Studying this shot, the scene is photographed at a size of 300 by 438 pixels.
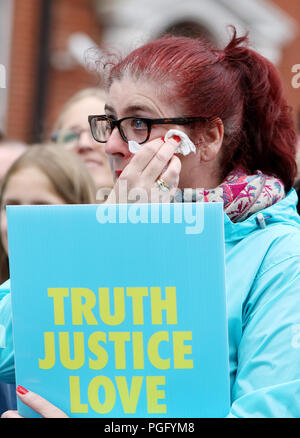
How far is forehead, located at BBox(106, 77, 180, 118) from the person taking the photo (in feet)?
6.37

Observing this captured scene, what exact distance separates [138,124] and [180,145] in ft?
0.42

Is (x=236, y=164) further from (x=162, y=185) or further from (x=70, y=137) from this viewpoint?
(x=70, y=137)

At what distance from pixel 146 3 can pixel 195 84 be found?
7.39 m

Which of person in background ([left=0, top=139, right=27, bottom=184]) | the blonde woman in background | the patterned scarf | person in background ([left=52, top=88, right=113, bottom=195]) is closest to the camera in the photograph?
the patterned scarf

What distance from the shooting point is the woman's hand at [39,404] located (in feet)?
5.31

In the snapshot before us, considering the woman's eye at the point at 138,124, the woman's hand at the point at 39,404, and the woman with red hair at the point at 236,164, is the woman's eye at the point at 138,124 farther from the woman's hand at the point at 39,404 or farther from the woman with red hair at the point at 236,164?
the woman's hand at the point at 39,404

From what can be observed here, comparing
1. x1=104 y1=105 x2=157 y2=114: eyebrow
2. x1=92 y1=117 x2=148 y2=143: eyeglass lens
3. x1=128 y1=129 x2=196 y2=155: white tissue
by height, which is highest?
x1=104 y1=105 x2=157 y2=114: eyebrow

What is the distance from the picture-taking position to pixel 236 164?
2.11 m

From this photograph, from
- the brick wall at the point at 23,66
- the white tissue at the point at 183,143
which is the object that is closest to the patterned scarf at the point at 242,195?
the white tissue at the point at 183,143

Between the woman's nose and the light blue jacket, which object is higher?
the woman's nose

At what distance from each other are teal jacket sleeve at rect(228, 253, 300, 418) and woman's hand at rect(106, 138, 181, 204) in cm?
34

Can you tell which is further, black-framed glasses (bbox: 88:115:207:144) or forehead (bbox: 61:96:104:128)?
forehead (bbox: 61:96:104:128)

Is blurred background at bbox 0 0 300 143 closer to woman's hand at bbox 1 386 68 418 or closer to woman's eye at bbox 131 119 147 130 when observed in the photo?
woman's eye at bbox 131 119 147 130

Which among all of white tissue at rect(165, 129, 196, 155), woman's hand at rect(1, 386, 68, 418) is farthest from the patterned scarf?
woman's hand at rect(1, 386, 68, 418)
